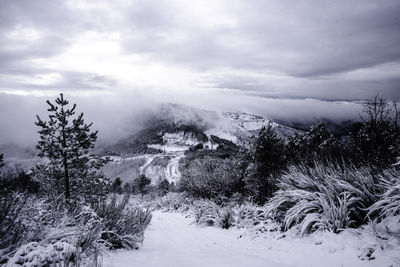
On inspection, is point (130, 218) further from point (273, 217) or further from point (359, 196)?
point (359, 196)

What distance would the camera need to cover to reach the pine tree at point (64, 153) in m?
9.30

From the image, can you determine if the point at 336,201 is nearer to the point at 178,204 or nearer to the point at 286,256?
the point at 286,256

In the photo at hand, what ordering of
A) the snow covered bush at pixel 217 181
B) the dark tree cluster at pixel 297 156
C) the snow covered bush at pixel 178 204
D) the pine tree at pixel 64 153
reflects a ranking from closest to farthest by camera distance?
the dark tree cluster at pixel 297 156 → the pine tree at pixel 64 153 → the snow covered bush at pixel 217 181 → the snow covered bush at pixel 178 204

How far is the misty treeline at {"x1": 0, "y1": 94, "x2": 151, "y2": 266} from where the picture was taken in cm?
296

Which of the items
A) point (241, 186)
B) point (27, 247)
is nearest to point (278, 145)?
point (241, 186)

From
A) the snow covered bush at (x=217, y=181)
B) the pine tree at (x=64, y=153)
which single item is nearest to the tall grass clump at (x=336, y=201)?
the pine tree at (x=64, y=153)

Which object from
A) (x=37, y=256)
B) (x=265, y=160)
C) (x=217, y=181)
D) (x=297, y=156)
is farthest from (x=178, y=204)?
(x=37, y=256)

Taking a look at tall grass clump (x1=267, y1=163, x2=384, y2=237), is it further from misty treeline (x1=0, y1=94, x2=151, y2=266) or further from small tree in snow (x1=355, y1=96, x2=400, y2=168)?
misty treeline (x1=0, y1=94, x2=151, y2=266)

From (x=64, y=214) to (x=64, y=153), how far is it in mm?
5392

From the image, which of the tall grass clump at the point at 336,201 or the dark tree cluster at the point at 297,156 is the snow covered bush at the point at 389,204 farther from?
the dark tree cluster at the point at 297,156

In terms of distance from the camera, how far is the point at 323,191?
222 inches

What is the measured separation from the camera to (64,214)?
14.9 ft

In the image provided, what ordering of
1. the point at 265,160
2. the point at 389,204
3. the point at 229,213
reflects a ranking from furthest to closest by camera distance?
the point at 265,160 < the point at 229,213 < the point at 389,204

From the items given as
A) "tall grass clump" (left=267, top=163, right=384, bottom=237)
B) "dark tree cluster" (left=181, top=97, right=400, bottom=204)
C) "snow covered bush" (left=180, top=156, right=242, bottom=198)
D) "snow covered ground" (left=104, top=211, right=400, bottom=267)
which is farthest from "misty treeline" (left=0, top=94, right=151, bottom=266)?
"snow covered bush" (left=180, top=156, right=242, bottom=198)
